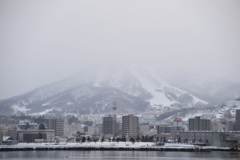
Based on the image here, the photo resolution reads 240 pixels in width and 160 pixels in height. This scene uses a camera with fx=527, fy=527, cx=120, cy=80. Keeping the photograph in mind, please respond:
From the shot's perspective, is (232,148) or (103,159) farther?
(232,148)

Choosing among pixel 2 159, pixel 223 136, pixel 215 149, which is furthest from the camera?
pixel 223 136

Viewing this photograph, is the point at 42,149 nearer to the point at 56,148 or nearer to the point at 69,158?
the point at 56,148

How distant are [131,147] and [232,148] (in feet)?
105

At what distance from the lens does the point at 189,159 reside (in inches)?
4697

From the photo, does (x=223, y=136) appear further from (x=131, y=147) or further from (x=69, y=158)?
(x=69, y=158)

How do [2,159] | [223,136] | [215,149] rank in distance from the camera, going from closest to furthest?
1. [2,159]
2. [215,149]
3. [223,136]

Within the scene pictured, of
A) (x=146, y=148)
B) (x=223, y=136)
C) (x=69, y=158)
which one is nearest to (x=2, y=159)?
(x=69, y=158)

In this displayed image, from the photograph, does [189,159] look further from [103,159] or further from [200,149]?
[200,149]

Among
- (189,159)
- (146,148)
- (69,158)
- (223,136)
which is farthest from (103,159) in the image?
(223,136)

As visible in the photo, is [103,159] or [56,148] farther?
[56,148]

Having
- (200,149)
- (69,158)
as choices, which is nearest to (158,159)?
(69,158)

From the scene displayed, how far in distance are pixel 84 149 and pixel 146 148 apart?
19.8 m

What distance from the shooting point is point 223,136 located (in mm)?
173375

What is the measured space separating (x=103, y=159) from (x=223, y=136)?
6607 cm
